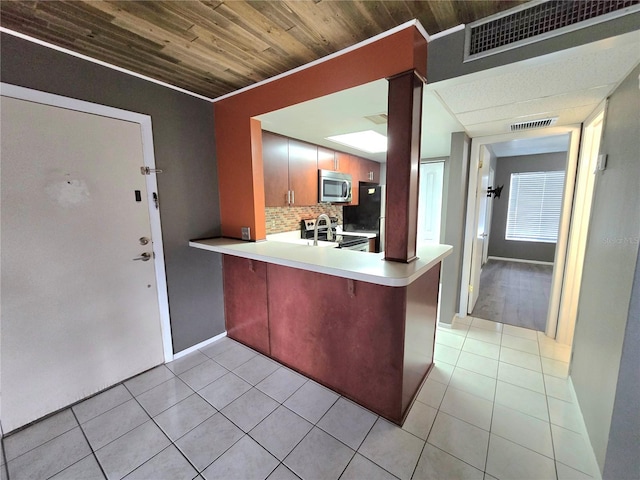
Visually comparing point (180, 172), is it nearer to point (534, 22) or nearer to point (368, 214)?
point (534, 22)

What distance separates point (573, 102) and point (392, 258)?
172 cm

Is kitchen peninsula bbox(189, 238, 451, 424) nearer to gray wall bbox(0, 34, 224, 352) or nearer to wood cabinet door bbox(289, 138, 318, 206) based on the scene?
gray wall bbox(0, 34, 224, 352)

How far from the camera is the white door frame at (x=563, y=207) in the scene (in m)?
2.44

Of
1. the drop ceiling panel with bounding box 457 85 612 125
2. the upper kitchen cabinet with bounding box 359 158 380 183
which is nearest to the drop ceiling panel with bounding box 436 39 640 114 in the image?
the drop ceiling panel with bounding box 457 85 612 125

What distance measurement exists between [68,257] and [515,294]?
5087 mm

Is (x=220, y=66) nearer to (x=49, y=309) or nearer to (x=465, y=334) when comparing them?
(x=49, y=309)

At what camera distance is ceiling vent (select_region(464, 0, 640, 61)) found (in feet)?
3.61

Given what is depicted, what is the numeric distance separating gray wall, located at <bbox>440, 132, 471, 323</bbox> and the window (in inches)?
155

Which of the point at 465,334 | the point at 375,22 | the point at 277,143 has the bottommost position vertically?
the point at 465,334

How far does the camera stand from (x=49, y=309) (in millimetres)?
1672

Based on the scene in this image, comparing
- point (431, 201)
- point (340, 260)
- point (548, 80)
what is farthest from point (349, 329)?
point (431, 201)

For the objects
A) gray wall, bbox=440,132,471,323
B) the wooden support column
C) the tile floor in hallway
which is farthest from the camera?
gray wall, bbox=440,132,471,323

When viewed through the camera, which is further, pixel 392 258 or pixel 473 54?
pixel 392 258

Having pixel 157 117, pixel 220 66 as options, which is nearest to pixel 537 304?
pixel 220 66
